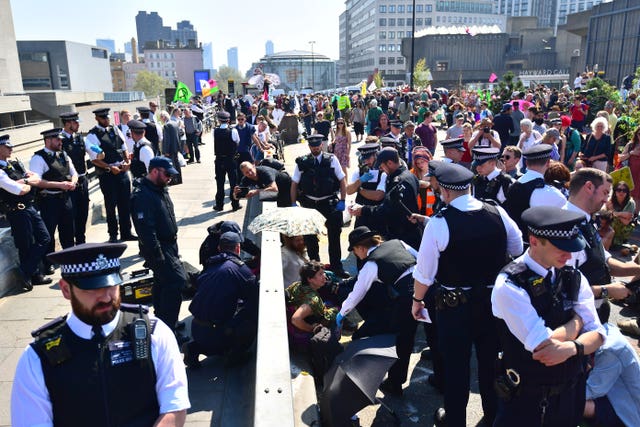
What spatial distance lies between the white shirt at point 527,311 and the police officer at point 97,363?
1.89 metres

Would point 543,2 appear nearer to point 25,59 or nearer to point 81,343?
point 25,59

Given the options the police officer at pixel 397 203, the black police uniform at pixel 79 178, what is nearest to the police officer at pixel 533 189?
the police officer at pixel 397 203

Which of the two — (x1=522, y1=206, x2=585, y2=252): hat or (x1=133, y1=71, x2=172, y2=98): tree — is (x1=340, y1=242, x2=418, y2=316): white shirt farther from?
(x1=133, y1=71, x2=172, y2=98): tree

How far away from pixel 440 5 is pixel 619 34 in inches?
3581

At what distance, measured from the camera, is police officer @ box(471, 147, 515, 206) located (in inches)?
240

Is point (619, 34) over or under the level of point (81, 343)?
over

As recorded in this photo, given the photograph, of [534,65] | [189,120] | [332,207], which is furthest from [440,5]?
[332,207]

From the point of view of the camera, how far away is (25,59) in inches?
2820

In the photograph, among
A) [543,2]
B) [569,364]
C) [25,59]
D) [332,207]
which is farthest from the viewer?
[543,2]

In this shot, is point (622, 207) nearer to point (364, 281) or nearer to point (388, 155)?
point (388, 155)

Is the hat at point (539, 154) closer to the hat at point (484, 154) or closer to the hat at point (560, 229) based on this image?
the hat at point (484, 154)

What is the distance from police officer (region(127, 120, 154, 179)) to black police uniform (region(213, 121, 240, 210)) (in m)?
1.93

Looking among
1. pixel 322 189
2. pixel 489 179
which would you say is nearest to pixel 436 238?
pixel 489 179

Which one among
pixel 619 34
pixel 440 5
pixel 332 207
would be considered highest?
pixel 440 5
